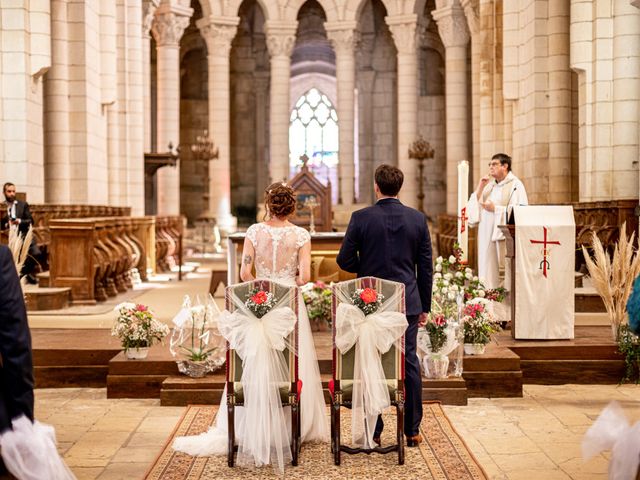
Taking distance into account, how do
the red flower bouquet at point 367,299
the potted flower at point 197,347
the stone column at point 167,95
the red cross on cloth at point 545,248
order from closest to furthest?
the red flower bouquet at point 367,299 < the potted flower at point 197,347 < the red cross on cloth at point 545,248 < the stone column at point 167,95

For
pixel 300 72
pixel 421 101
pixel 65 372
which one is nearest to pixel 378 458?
pixel 65 372

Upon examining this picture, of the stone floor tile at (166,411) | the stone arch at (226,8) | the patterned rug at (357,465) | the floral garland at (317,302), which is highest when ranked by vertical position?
the stone arch at (226,8)

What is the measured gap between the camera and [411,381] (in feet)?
19.5

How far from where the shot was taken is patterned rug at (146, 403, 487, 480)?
5.41 meters

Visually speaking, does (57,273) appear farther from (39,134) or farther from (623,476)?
(623,476)

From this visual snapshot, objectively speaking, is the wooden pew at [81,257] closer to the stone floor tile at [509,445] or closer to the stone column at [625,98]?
the stone column at [625,98]

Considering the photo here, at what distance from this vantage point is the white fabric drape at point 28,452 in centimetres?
Result: 351

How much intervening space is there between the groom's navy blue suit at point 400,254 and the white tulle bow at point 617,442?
1.95m

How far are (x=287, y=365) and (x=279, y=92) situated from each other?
2364 cm

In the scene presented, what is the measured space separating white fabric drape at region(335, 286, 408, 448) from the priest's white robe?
4129 millimetres

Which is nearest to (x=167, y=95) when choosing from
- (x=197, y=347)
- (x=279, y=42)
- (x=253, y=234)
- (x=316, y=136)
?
(x=279, y=42)

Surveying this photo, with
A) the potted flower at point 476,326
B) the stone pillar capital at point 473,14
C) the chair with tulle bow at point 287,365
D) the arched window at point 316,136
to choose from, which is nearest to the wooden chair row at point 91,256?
the potted flower at point 476,326

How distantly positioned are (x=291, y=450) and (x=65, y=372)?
10.7 ft

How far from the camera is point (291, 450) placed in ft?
18.6
